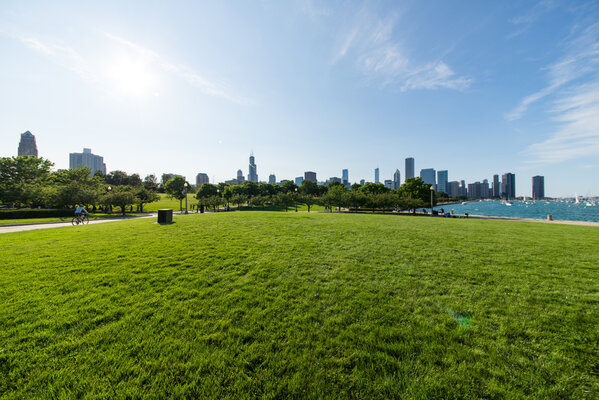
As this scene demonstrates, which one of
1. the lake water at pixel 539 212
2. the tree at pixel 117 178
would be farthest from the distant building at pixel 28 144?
the lake water at pixel 539 212

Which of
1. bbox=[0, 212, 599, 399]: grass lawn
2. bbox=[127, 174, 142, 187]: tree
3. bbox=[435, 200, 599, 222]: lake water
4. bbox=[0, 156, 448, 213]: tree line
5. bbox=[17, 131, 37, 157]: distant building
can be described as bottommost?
bbox=[435, 200, 599, 222]: lake water

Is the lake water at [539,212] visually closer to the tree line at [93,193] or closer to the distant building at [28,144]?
the tree line at [93,193]

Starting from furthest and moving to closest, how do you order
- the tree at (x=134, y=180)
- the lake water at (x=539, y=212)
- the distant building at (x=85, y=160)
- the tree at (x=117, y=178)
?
the distant building at (x=85, y=160), the tree at (x=134, y=180), the tree at (x=117, y=178), the lake water at (x=539, y=212)

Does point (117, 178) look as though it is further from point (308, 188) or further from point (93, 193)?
point (308, 188)

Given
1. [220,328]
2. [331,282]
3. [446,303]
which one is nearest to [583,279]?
[446,303]

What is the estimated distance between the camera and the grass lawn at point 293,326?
2.75 metres

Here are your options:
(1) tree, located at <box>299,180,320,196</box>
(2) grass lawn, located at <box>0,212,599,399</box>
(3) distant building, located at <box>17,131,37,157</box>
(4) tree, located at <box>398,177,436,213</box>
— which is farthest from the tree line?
(3) distant building, located at <box>17,131,37,157</box>

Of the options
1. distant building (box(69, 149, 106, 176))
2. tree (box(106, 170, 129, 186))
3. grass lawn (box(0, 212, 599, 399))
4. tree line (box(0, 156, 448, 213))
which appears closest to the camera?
grass lawn (box(0, 212, 599, 399))

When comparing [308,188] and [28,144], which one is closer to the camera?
[308,188]

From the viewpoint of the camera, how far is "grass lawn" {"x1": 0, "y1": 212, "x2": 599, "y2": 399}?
2.75 meters

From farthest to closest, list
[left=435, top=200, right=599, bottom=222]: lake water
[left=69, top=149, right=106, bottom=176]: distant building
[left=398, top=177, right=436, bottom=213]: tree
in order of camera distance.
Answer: [left=69, top=149, right=106, bottom=176]: distant building
[left=435, top=200, right=599, bottom=222]: lake water
[left=398, top=177, right=436, bottom=213]: tree

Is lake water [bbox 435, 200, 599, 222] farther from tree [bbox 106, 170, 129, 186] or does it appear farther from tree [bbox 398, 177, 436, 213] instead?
tree [bbox 106, 170, 129, 186]

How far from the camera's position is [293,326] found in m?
3.89

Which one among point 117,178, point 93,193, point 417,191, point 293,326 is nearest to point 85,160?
point 117,178
